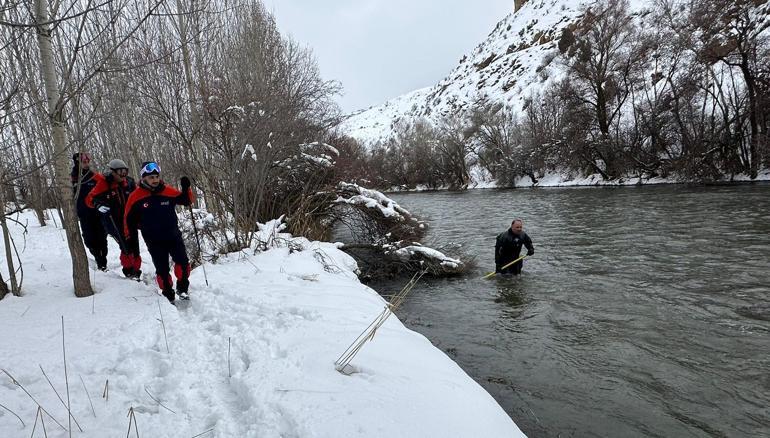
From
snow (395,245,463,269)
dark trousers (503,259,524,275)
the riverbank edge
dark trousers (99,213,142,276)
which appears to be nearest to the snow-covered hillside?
the riverbank edge

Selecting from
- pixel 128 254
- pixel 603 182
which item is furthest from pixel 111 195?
pixel 603 182

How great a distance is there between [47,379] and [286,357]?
1.51 meters

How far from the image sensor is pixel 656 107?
25.0 meters

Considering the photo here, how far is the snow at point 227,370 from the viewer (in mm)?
2213

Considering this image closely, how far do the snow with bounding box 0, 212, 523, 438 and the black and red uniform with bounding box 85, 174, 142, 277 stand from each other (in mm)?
544

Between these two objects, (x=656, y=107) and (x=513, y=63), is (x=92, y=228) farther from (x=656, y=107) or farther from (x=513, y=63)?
(x=513, y=63)

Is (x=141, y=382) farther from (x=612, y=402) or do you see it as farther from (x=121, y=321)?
(x=612, y=402)

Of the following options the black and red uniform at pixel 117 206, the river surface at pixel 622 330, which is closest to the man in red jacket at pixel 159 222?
the black and red uniform at pixel 117 206

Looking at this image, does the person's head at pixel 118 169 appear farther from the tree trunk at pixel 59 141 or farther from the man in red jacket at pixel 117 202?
the tree trunk at pixel 59 141

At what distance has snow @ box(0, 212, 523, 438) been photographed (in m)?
2.21

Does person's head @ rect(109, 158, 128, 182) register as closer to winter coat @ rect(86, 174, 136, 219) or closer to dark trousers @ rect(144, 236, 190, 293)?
winter coat @ rect(86, 174, 136, 219)

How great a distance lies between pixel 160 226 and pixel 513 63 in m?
72.2

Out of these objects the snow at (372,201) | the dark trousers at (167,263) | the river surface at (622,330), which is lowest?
the river surface at (622,330)

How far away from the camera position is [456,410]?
101 inches
